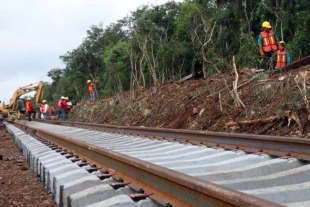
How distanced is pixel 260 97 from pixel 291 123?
1.64 m

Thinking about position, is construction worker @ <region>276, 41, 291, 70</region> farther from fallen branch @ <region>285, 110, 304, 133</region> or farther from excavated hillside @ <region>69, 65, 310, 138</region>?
fallen branch @ <region>285, 110, 304, 133</region>

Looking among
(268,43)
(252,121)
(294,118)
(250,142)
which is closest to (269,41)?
(268,43)

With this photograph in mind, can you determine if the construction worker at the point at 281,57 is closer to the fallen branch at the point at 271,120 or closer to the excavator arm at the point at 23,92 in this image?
the fallen branch at the point at 271,120

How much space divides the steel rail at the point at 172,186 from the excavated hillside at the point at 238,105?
3.24 metres

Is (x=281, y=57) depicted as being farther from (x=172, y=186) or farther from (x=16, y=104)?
(x=16, y=104)

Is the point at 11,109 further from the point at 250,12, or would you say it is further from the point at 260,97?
the point at 260,97

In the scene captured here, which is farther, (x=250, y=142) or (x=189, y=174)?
(x=250, y=142)

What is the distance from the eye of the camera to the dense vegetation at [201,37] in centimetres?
1753

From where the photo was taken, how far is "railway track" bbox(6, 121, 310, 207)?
8.79ft

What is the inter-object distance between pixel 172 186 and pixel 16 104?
86.0ft

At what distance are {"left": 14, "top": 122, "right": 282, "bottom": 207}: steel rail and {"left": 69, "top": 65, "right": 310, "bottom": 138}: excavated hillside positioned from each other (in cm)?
324

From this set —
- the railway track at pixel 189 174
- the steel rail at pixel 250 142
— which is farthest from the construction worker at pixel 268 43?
the railway track at pixel 189 174

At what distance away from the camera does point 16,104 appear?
27719 millimetres

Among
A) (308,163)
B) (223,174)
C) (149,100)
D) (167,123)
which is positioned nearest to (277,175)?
(223,174)
